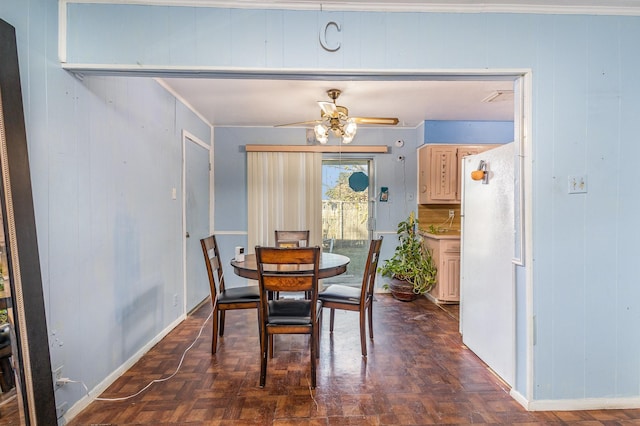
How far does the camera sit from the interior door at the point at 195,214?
352 centimetres

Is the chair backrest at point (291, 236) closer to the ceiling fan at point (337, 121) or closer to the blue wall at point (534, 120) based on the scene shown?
the ceiling fan at point (337, 121)

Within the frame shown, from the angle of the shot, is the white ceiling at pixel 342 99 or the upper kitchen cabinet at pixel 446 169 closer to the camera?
the white ceiling at pixel 342 99

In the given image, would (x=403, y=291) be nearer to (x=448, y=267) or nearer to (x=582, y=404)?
(x=448, y=267)

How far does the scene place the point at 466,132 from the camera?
13.8 ft

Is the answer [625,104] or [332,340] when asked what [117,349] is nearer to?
[332,340]

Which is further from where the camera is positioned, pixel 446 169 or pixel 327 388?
pixel 446 169

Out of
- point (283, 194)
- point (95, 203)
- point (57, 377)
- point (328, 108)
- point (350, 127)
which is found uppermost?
point (328, 108)

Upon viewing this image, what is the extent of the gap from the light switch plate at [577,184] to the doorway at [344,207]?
2741 mm

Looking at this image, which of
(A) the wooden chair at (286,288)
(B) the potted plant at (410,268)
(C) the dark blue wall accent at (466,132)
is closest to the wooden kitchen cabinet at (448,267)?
(B) the potted plant at (410,268)

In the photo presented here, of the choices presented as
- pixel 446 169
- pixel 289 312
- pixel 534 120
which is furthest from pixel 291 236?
pixel 534 120

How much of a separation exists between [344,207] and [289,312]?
2.46 meters

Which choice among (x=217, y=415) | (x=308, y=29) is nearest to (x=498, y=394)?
(x=217, y=415)

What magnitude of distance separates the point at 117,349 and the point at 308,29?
2.46 metres

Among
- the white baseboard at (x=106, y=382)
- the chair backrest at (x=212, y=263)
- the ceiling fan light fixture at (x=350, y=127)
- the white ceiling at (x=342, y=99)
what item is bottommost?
the white baseboard at (x=106, y=382)
